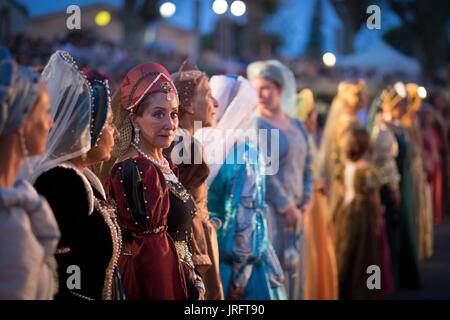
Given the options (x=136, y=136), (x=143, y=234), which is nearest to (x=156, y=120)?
(x=136, y=136)

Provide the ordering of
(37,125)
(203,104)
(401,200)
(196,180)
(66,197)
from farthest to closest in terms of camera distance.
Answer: (401,200) → (203,104) → (196,180) → (66,197) → (37,125)

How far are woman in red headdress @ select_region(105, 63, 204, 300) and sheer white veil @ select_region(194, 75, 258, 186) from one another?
1004 mm

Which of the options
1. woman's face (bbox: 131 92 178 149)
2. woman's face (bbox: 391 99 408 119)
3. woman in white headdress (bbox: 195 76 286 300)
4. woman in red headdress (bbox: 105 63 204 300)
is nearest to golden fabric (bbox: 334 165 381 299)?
woman's face (bbox: 391 99 408 119)

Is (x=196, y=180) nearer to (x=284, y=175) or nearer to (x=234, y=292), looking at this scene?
(x=234, y=292)

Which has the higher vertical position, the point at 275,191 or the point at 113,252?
the point at 275,191

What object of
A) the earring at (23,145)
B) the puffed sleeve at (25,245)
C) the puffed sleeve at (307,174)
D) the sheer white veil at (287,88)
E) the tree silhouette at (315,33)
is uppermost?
the tree silhouette at (315,33)

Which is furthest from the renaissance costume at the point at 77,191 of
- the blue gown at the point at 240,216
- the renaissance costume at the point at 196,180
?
the blue gown at the point at 240,216

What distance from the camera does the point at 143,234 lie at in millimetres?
2949

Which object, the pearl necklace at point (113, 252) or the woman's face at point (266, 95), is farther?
the woman's face at point (266, 95)

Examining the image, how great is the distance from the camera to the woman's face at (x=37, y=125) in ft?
6.83

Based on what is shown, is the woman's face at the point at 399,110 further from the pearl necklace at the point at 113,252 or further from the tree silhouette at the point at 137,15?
the tree silhouette at the point at 137,15

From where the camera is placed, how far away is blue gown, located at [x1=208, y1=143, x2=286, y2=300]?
4219 mm

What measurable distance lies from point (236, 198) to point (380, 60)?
22.5m
